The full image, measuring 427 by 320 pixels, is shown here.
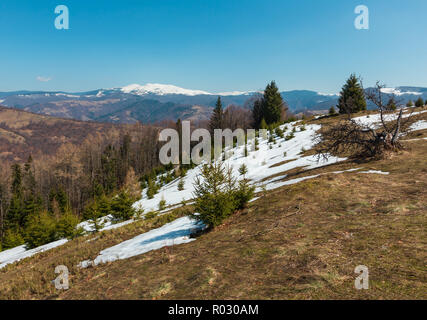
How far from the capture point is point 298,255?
5.66 meters

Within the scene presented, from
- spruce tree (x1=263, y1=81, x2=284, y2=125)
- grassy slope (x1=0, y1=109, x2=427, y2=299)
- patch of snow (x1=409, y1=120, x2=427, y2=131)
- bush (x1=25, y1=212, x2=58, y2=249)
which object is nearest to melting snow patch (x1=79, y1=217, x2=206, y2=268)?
grassy slope (x1=0, y1=109, x2=427, y2=299)

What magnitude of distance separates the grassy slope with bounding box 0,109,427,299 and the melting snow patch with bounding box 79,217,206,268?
0.70 m

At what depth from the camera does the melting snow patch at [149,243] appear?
9.41 m

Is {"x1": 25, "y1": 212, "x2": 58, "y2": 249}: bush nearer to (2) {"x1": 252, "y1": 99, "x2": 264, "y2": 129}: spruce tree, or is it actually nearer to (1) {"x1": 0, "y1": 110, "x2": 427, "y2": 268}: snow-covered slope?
(1) {"x1": 0, "y1": 110, "x2": 427, "y2": 268}: snow-covered slope

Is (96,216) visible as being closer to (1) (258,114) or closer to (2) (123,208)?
Answer: (2) (123,208)

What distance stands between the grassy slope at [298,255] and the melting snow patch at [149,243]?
2.31ft

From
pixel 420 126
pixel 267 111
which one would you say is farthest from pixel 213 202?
pixel 267 111

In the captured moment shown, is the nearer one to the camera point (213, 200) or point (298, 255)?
point (298, 255)

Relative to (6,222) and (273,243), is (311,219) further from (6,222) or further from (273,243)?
(6,222)

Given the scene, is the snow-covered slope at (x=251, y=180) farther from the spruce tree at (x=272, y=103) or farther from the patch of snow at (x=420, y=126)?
the spruce tree at (x=272, y=103)

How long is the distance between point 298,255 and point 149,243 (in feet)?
23.2

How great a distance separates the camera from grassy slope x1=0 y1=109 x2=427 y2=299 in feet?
14.7
